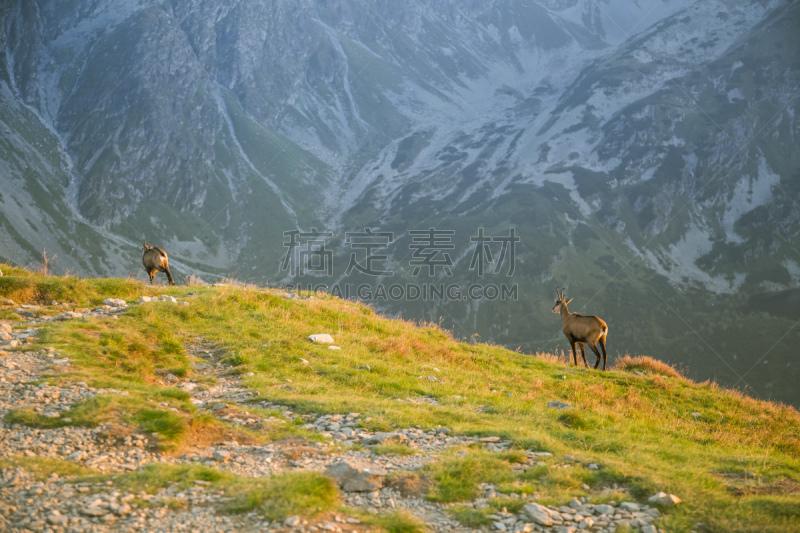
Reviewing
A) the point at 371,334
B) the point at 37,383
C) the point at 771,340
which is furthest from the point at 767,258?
the point at 37,383

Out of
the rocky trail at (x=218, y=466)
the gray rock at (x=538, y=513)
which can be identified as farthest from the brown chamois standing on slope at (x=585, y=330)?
the gray rock at (x=538, y=513)

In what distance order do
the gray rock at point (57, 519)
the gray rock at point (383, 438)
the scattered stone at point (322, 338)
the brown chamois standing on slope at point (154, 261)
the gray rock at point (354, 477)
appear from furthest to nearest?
1. the brown chamois standing on slope at point (154, 261)
2. the scattered stone at point (322, 338)
3. the gray rock at point (383, 438)
4. the gray rock at point (354, 477)
5. the gray rock at point (57, 519)

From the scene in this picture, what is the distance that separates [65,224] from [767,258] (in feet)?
806

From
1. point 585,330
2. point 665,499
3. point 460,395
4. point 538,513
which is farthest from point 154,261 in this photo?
point 665,499

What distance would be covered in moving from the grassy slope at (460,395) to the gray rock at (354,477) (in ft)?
2.74

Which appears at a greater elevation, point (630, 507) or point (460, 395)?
point (630, 507)

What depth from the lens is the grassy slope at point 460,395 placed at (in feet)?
26.7

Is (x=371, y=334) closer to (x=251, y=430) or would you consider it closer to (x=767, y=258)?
(x=251, y=430)

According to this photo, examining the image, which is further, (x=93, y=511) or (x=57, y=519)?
(x=93, y=511)

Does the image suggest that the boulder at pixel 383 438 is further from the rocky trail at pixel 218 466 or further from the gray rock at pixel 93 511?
the gray rock at pixel 93 511

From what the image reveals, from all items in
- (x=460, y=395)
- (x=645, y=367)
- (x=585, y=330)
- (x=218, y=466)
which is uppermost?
(x=218, y=466)

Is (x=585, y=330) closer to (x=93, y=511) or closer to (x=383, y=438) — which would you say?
(x=383, y=438)

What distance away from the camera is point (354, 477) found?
25.1ft

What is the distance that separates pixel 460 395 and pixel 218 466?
25.3 feet
